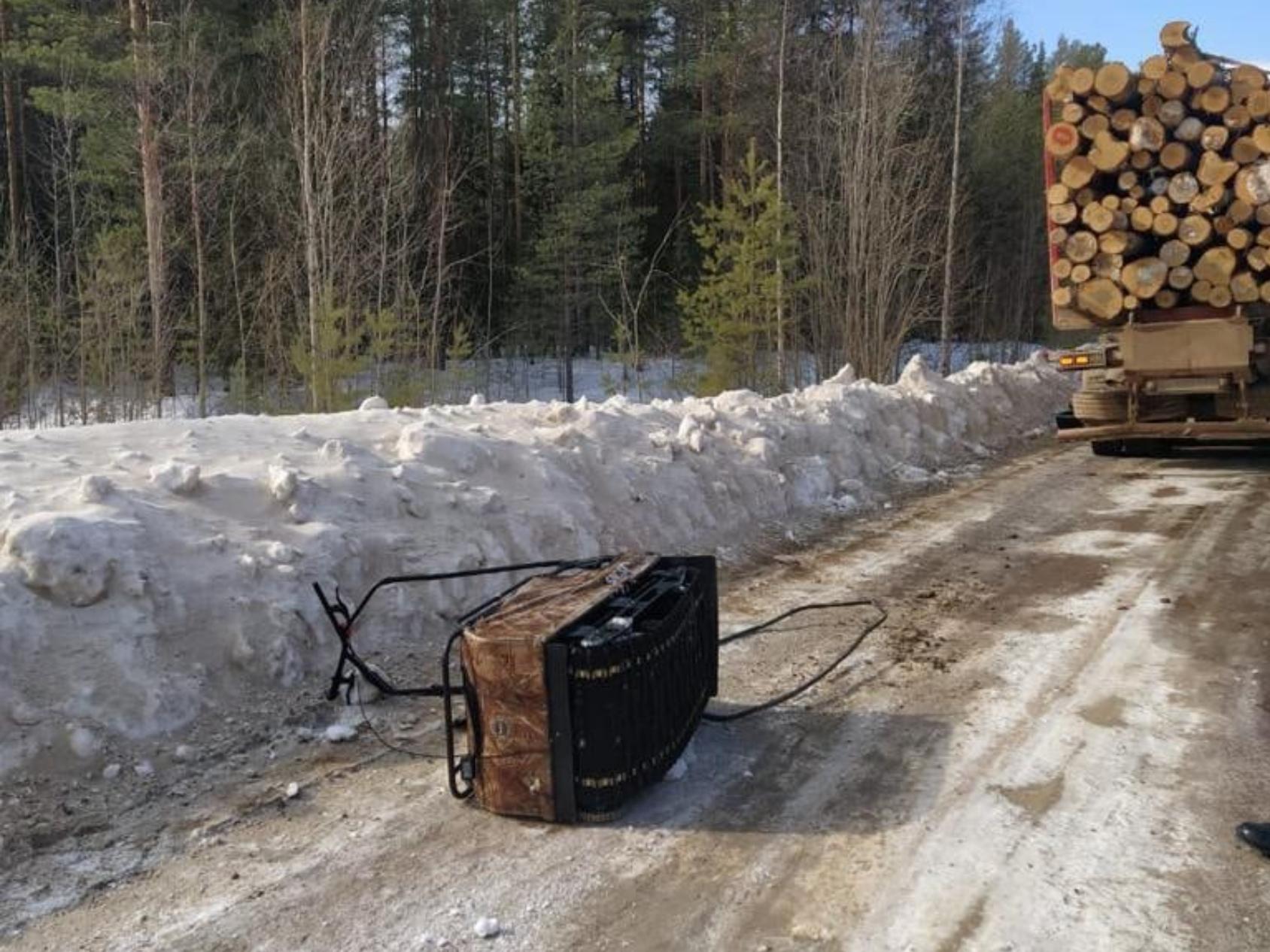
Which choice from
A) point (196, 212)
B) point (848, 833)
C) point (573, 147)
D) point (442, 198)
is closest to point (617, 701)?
point (848, 833)

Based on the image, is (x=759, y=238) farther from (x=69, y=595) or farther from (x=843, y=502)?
(x=69, y=595)

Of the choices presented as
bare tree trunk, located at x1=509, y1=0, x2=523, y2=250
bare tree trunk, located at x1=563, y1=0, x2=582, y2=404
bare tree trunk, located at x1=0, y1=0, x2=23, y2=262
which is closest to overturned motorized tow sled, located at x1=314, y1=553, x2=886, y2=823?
bare tree trunk, located at x1=0, y1=0, x2=23, y2=262

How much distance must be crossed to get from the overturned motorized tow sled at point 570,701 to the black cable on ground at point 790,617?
0.50 meters

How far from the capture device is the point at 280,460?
5.91 meters

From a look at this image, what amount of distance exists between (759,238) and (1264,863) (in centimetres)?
1708

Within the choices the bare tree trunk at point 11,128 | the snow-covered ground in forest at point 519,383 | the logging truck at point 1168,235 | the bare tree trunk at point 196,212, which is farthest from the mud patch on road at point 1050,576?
the bare tree trunk at point 11,128

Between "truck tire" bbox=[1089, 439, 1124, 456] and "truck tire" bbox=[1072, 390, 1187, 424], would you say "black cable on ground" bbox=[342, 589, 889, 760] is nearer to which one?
"truck tire" bbox=[1072, 390, 1187, 424]

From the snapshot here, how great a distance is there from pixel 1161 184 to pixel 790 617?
7.67 m

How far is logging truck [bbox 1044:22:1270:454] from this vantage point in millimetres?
10445

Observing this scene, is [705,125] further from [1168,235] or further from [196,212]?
[1168,235]

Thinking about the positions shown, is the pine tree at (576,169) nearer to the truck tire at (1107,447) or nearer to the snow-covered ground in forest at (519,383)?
the snow-covered ground in forest at (519,383)

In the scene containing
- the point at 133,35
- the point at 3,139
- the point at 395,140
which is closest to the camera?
the point at 133,35

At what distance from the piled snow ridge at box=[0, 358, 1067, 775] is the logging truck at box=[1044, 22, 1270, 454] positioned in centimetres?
394

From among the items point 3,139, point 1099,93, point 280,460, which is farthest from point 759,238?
point 3,139
